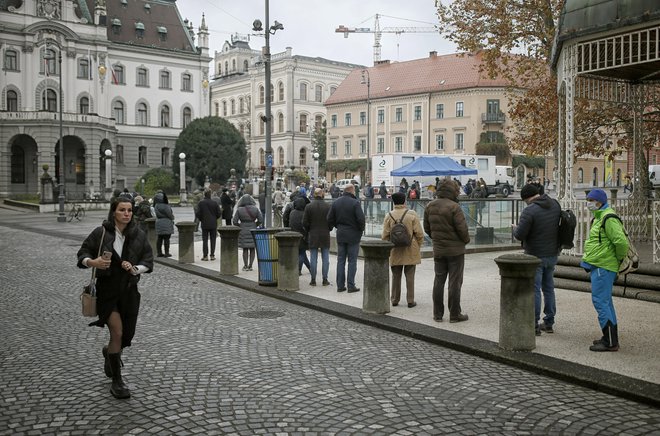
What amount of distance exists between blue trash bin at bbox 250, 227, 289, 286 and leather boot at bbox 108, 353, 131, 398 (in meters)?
7.06

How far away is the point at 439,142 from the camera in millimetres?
73625

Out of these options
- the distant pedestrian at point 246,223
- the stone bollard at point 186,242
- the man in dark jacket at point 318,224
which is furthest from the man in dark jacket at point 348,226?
the stone bollard at point 186,242

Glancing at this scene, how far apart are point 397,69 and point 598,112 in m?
60.6

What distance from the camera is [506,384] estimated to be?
23.1 feet

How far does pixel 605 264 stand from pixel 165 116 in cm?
6919

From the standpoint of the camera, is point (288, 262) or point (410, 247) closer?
point (410, 247)

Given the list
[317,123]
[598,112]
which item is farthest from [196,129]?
[598,112]

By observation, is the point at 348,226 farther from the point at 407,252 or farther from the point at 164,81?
the point at 164,81

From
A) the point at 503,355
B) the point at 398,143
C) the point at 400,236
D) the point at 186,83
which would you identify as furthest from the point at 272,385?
the point at 398,143

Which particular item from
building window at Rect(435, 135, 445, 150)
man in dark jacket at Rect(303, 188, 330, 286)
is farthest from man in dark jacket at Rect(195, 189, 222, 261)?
building window at Rect(435, 135, 445, 150)

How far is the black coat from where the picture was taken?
639 cm

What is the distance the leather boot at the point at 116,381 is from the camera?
632 centimetres

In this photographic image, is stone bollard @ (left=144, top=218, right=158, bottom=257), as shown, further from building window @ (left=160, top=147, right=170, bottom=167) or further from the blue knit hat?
building window @ (left=160, top=147, right=170, bottom=167)

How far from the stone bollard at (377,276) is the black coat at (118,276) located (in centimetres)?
459
